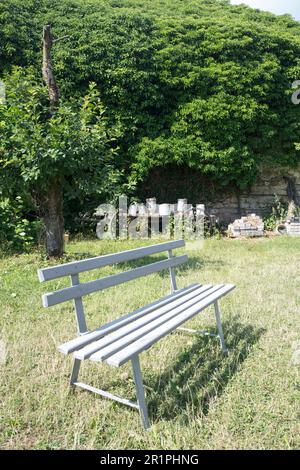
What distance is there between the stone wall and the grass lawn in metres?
6.37

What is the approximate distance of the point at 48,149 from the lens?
4863mm

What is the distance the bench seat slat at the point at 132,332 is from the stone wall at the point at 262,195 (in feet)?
25.6

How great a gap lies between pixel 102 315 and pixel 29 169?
250cm

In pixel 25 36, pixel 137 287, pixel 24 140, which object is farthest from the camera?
pixel 25 36

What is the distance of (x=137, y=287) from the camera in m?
4.35

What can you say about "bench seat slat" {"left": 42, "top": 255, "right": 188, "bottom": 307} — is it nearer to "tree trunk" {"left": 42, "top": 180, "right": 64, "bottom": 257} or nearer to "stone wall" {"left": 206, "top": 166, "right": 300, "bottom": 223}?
"tree trunk" {"left": 42, "top": 180, "right": 64, "bottom": 257}

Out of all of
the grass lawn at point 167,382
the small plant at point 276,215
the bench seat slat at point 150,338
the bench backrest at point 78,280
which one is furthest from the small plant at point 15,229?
the small plant at point 276,215

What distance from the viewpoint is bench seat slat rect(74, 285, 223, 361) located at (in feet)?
6.10

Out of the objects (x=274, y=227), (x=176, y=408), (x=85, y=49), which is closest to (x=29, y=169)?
(x=176, y=408)

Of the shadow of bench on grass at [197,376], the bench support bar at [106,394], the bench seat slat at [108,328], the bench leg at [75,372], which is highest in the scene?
the bench seat slat at [108,328]

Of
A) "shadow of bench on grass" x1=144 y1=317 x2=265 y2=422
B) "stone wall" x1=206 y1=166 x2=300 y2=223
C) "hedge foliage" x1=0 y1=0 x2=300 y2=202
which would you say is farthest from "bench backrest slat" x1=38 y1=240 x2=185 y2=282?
"stone wall" x1=206 y1=166 x2=300 y2=223

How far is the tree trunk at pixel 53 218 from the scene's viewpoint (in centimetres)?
550

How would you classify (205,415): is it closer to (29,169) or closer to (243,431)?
(243,431)

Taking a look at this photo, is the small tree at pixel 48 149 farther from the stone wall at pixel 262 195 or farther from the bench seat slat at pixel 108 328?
the stone wall at pixel 262 195
